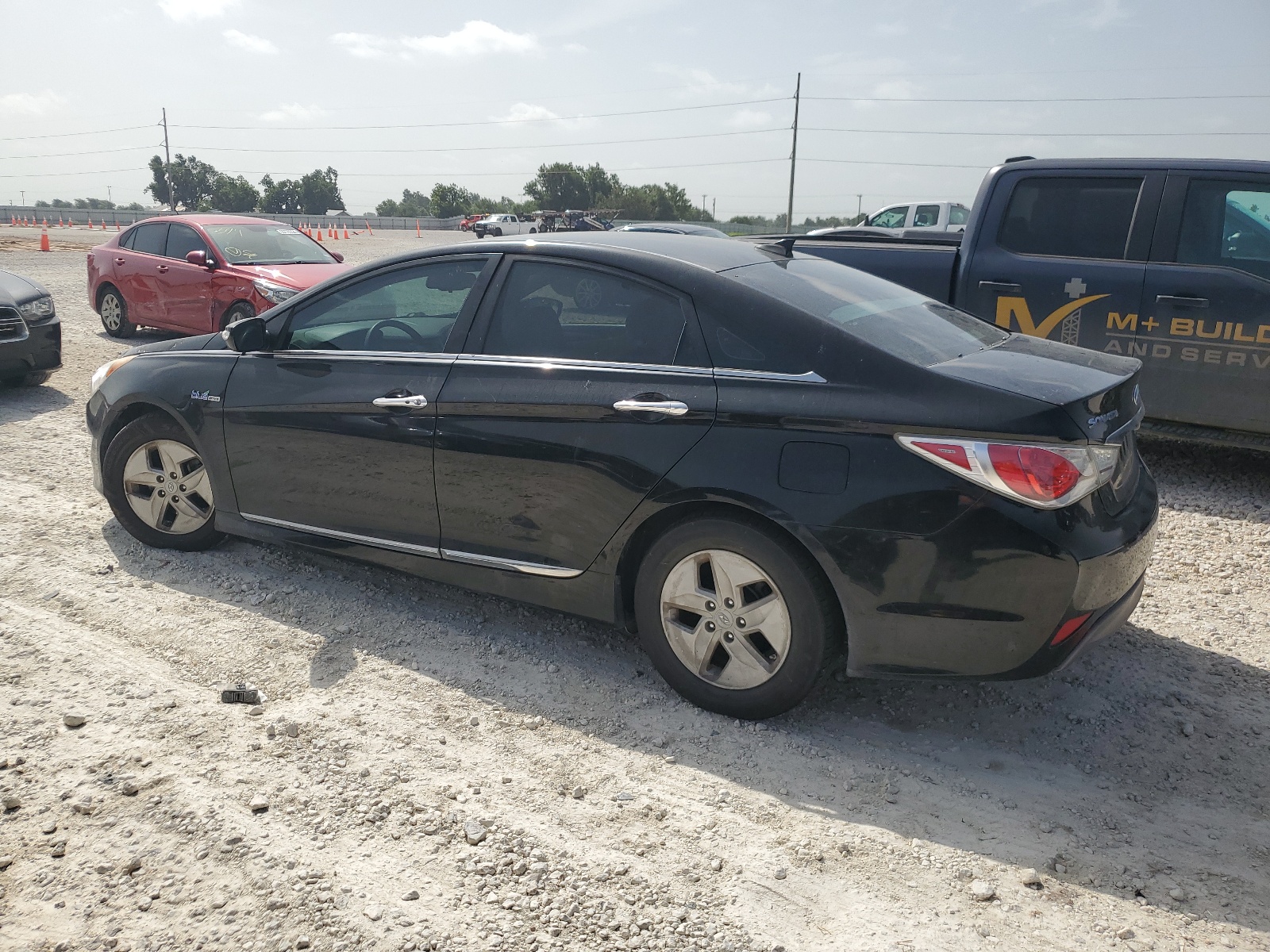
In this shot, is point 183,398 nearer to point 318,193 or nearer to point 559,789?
point 559,789

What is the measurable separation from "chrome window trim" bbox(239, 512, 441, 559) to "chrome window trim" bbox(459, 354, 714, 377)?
78 cm

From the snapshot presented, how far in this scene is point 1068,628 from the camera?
9.56 ft

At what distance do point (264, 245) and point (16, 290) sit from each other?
11.2 feet

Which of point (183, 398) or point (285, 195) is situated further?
point (285, 195)

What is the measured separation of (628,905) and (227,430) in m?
2.99

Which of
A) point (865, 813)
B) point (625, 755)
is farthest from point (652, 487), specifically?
point (865, 813)

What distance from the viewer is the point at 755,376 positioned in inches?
128

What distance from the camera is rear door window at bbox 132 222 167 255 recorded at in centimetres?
1187

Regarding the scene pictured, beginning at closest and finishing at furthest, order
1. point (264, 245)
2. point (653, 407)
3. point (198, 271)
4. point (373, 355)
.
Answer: point (653, 407) < point (373, 355) < point (198, 271) < point (264, 245)

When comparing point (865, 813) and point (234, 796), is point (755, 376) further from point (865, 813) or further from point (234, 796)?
point (234, 796)

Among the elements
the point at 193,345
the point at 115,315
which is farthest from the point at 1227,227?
the point at 115,315

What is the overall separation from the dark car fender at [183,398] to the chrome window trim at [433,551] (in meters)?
0.29

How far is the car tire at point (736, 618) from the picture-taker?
313 cm

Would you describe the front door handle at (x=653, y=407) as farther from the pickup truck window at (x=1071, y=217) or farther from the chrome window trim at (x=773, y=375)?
the pickup truck window at (x=1071, y=217)
